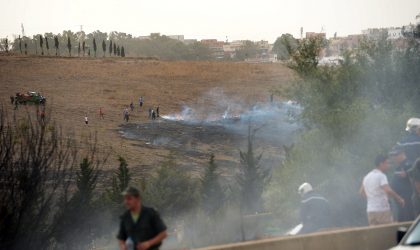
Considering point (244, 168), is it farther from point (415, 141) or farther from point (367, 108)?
point (415, 141)

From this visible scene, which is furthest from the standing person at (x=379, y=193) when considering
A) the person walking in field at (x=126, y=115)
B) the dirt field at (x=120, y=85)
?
the person walking in field at (x=126, y=115)

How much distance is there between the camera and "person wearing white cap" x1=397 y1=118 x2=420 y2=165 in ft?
37.4

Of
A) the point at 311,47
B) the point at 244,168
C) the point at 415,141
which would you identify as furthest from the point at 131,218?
the point at 244,168

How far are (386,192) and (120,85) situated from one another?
114 meters

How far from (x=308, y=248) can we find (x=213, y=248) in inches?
69.6

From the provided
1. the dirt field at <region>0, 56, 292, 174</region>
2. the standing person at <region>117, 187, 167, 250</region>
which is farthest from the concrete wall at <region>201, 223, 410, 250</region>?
the dirt field at <region>0, 56, 292, 174</region>

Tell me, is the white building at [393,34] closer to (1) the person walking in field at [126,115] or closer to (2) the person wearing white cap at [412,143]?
(2) the person wearing white cap at [412,143]

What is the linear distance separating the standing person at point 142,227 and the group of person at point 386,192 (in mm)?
4100

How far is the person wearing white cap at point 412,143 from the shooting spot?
11414 millimetres

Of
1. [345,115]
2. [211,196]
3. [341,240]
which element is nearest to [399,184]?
[341,240]

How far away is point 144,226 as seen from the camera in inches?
289

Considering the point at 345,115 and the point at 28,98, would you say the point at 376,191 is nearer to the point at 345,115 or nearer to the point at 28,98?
the point at 345,115

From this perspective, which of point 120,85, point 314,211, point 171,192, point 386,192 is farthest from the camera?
point 120,85

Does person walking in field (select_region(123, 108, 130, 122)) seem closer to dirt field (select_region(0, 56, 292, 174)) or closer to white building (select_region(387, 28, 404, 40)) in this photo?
dirt field (select_region(0, 56, 292, 174))
